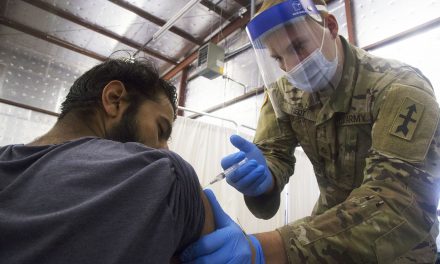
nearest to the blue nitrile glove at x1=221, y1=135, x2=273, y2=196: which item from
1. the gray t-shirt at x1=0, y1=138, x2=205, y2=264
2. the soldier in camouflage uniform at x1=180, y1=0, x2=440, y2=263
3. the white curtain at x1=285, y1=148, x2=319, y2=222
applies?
the soldier in camouflage uniform at x1=180, y1=0, x2=440, y2=263

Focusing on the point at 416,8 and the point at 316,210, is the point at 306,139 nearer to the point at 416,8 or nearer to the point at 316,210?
the point at 316,210

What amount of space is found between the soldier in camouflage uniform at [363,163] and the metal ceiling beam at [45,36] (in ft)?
14.5

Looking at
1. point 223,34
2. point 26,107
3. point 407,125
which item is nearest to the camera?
point 407,125

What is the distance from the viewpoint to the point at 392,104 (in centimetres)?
83

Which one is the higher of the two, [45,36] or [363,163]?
[45,36]

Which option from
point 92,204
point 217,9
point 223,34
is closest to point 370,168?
point 92,204

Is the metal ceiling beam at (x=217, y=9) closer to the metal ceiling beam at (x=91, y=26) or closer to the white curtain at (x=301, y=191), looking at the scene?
the metal ceiling beam at (x=91, y=26)

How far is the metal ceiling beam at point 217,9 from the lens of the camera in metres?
3.66

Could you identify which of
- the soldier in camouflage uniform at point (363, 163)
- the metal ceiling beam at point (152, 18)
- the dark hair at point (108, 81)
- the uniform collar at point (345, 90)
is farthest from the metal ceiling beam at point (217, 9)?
the dark hair at point (108, 81)

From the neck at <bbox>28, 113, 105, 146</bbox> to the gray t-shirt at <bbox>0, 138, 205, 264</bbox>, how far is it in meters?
0.10

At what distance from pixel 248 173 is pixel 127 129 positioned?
1.35ft

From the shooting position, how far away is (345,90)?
1.05 meters

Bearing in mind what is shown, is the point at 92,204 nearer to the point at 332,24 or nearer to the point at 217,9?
the point at 332,24

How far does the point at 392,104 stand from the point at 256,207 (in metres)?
0.60
